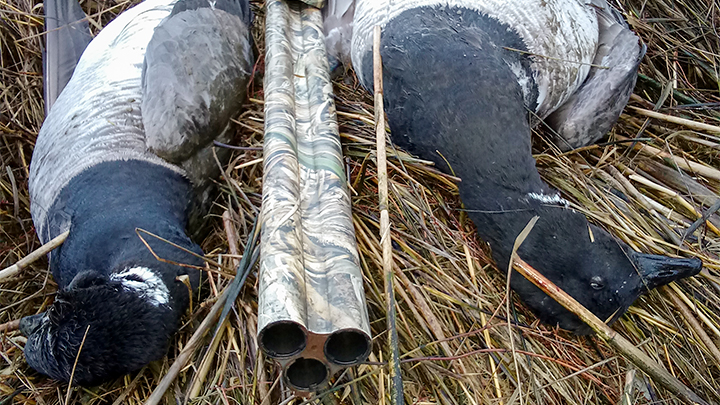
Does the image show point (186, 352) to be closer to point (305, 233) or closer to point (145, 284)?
point (145, 284)

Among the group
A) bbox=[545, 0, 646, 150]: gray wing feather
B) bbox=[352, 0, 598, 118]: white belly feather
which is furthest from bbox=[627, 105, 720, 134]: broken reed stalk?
bbox=[352, 0, 598, 118]: white belly feather

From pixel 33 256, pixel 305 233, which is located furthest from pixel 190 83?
pixel 305 233

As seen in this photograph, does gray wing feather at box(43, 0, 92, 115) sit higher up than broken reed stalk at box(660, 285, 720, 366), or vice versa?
gray wing feather at box(43, 0, 92, 115)

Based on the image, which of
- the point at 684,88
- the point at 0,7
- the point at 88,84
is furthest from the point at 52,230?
the point at 684,88

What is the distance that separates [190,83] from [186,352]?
1143 millimetres

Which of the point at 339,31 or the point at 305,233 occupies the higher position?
the point at 339,31

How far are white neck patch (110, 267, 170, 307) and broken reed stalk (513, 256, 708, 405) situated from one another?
4.00ft

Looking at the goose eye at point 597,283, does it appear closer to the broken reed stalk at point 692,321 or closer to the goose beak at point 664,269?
the goose beak at point 664,269

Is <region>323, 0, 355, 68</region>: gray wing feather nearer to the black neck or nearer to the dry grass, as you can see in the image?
the dry grass

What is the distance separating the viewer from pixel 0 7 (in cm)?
308

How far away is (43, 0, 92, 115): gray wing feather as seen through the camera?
9.12ft

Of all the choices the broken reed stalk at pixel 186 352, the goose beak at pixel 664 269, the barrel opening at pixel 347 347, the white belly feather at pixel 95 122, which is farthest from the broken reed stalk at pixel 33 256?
the goose beak at pixel 664 269

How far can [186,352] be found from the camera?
1.82m

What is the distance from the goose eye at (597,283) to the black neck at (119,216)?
144cm
